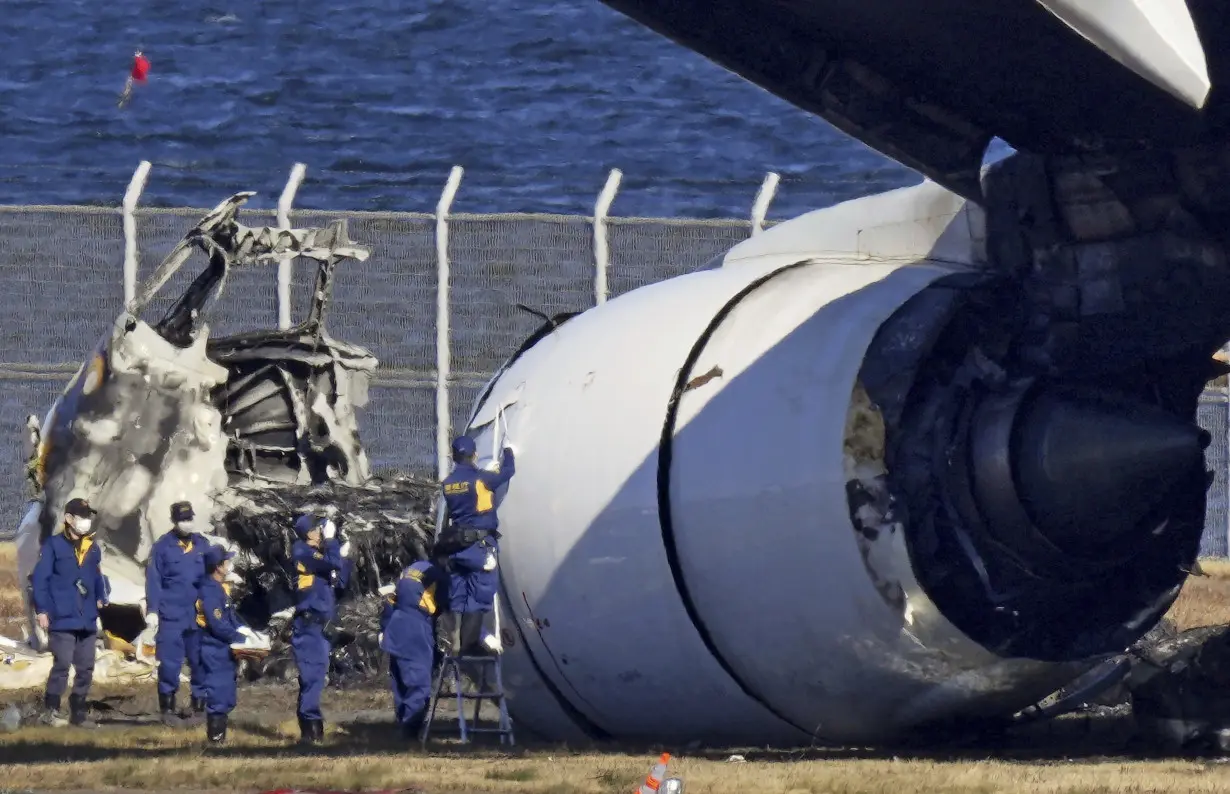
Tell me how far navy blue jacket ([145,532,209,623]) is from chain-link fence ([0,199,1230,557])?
9.49 meters

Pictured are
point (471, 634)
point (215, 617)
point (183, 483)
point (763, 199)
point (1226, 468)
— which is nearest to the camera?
point (471, 634)

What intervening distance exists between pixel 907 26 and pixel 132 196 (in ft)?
60.6

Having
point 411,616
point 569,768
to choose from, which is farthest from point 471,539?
point 569,768

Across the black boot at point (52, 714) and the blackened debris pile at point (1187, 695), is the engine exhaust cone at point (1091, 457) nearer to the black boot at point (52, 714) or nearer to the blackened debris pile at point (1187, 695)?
the blackened debris pile at point (1187, 695)

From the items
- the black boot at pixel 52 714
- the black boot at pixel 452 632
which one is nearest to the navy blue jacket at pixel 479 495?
the black boot at pixel 452 632

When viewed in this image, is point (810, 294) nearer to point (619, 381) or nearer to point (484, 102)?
point (619, 381)

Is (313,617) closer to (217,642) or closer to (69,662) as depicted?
(217,642)

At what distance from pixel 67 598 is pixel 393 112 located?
3791 centimetres

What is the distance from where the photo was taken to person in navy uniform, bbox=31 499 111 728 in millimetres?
18703

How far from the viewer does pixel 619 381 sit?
569 inches

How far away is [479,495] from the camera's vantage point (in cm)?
1498

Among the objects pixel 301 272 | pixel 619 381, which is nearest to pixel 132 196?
pixel 301 272

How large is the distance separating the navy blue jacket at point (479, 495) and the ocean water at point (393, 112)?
28067 mm

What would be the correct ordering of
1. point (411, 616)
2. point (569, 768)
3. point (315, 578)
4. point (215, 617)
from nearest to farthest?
point (569, 768), point (411, 616), point (315, 578), point (215, 617)
